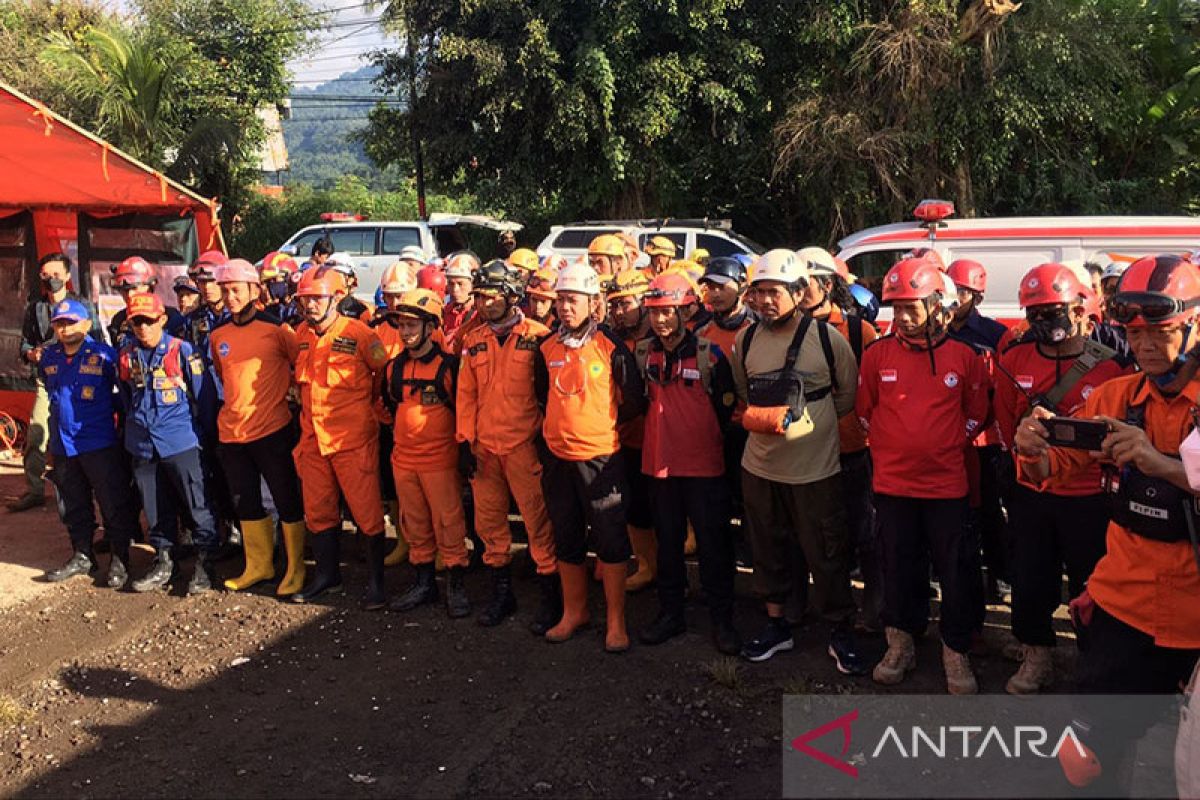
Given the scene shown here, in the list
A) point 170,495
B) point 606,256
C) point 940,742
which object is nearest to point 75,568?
point 170,495

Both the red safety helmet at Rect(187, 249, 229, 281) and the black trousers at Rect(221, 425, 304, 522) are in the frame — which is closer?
the black trousers at Rect(221, 425, 304, 522)

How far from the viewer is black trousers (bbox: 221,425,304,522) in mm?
6277

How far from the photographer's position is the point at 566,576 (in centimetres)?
557

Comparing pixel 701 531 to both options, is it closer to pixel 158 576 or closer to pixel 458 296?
pixel 458 296

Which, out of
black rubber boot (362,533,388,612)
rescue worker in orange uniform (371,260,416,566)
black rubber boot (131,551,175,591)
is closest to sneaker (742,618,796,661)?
black rubber boot (362,533,388,612)

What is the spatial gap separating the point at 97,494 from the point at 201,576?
0.94m

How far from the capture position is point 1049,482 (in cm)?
417

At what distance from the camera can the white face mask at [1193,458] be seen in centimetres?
268

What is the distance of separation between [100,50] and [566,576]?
55.1 feet

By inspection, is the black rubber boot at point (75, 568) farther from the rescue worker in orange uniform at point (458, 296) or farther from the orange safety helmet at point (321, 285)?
the rescue worker in orange uniform at point (458, 296)

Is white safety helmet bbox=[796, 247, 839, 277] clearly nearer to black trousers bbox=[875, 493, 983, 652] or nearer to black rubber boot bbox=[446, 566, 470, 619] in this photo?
black trousers bbox=[875, 493, 983, 652]

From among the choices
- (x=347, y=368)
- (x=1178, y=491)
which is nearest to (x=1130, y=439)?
(x=1178, y=491)

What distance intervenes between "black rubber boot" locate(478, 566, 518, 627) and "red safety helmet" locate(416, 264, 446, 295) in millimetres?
2656

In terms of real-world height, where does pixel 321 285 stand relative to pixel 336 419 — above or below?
above
